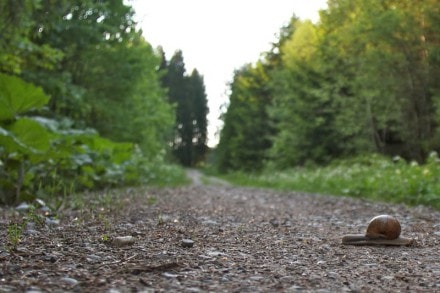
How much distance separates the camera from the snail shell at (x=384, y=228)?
4172 mm

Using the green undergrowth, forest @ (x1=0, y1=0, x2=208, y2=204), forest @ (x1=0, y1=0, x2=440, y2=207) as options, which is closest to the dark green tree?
forest @ (x1=0, y1=0, x2=440, y2=207)

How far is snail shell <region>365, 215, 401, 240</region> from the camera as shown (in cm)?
417

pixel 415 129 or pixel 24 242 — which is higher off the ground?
pixel 415 129

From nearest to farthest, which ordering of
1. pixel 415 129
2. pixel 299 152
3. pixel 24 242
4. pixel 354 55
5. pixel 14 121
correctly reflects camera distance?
pixel 24 242 < pixel 14 121 < pixel 415 129 < pixel 354 55 < pixel 299 152

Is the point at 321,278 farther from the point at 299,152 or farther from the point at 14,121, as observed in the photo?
the point at 299,152

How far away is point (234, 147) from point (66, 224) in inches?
1360

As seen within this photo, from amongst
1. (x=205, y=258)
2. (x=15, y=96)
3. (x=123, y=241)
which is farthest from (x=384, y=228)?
(x=15, y=96)

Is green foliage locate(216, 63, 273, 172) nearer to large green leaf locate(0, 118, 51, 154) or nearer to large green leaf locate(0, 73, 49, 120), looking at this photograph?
large green leaf locate(0, 73, 49, 120)

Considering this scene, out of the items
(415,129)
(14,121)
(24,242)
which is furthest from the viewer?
(415,129)

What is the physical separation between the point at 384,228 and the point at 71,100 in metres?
10.4

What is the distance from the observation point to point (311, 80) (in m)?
25.0

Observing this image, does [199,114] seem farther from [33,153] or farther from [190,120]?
[33,153]

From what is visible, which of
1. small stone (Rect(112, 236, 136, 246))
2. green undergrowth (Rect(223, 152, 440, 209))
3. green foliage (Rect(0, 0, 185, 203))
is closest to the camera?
small stone (Rect(112, 236, 136, 246))

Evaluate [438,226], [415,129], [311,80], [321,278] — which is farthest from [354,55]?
[321,278]
